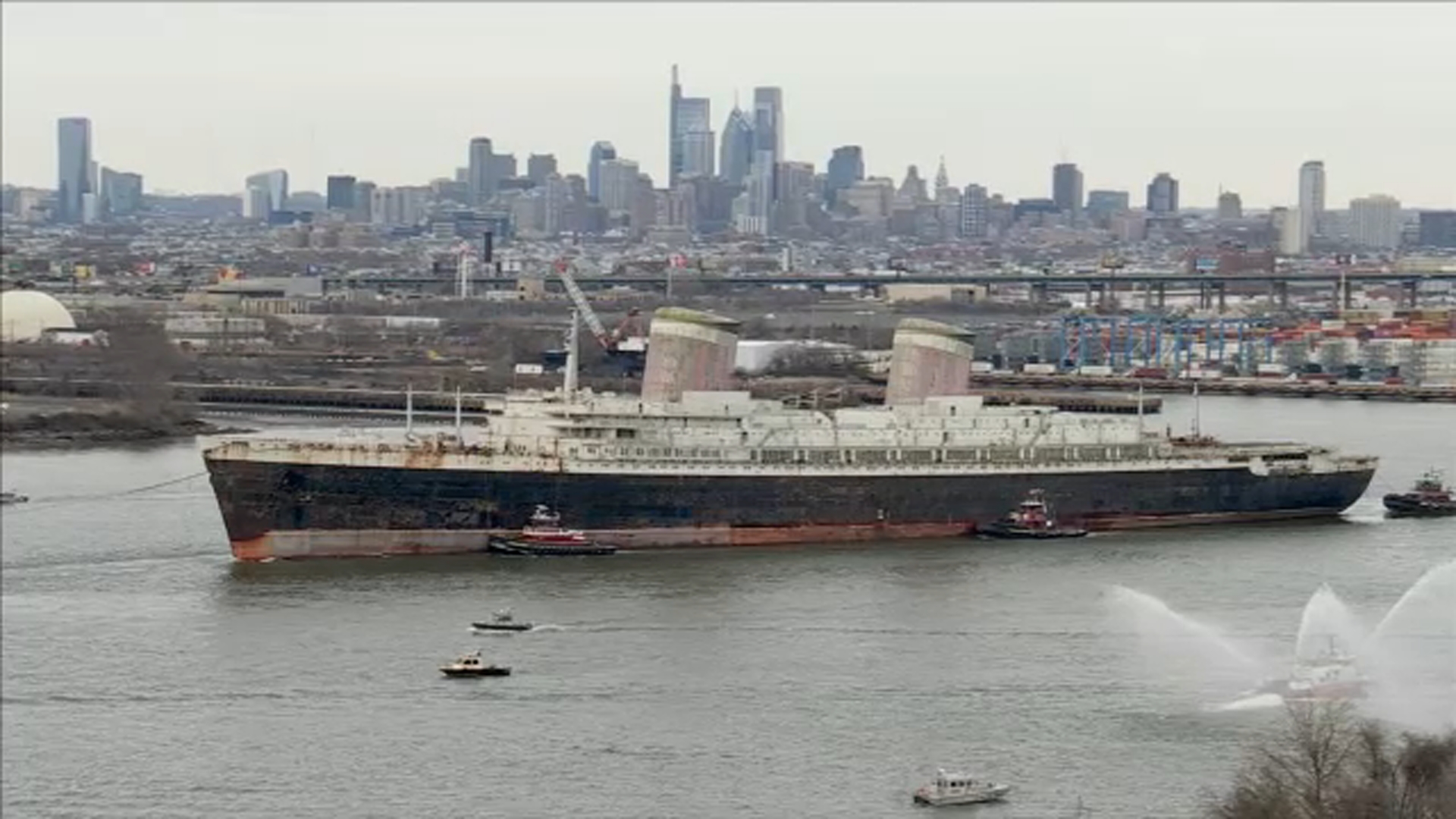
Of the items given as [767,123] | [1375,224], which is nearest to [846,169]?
[767,123]

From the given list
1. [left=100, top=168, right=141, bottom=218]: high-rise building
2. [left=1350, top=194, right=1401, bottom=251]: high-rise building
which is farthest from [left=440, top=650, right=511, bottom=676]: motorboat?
[left=100, top=168, right=141, bottom=218]: high-rise building

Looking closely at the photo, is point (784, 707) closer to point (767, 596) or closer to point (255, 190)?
point (767, 596)

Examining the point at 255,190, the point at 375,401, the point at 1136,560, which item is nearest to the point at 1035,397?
the point at 375,401

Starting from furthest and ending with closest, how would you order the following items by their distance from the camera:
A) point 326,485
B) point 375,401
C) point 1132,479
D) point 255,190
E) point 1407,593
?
point 255,190 < point 375,401 < point 1132,479 < point 326,485 < point 1407,593

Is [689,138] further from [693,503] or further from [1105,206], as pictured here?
[693,503]

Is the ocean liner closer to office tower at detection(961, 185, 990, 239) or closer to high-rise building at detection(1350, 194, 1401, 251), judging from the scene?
high-rise building at detection(1350, 194, 1401, 251)

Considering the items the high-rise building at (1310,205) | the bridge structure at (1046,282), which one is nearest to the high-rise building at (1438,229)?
the high-rise building at (1310,205)
